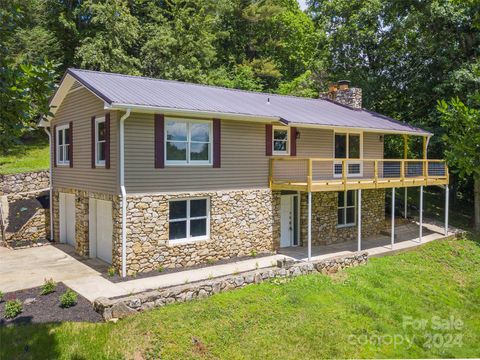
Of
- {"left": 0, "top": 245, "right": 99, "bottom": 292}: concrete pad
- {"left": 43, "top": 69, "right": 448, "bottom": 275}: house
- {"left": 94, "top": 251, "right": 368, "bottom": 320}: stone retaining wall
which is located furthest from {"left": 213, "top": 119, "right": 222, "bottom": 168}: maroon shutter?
{"left": 0, "top": 245, "right": 99, "bottom": 292}: concrete pad

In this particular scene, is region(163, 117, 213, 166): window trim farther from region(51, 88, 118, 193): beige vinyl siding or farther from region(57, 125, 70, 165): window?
region(57, 125, 70, 165): window

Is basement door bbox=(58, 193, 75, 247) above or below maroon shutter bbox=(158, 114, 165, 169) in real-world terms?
below

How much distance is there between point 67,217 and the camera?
16.6m

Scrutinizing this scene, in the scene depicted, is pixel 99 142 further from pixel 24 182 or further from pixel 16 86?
pixel 24 182

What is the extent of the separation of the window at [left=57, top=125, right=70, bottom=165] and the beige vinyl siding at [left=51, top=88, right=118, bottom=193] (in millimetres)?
234

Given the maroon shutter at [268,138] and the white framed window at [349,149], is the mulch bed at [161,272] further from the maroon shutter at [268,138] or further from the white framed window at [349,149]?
the white framed window at [349,149]

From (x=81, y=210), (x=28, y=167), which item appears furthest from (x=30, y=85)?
(x=28, y=167)

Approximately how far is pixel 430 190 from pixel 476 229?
1113cm

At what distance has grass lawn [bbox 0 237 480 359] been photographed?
8.10m

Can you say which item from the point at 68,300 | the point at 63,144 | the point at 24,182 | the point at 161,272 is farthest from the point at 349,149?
the point at 24,182

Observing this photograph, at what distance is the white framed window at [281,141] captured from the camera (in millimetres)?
15484

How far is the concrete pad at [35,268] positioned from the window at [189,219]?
110 inches

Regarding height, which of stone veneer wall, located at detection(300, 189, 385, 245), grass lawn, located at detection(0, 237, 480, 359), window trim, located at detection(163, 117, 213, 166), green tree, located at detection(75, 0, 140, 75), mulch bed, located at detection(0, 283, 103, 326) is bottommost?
grass lawn, located at detection(0, 237, 480, 359)

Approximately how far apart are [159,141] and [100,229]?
4145 mm
